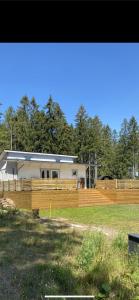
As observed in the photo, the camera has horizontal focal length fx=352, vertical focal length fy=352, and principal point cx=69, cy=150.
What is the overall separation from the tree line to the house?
49.8ft

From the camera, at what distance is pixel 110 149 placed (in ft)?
193

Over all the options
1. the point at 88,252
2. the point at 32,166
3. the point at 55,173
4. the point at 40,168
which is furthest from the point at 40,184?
the point at 88,252

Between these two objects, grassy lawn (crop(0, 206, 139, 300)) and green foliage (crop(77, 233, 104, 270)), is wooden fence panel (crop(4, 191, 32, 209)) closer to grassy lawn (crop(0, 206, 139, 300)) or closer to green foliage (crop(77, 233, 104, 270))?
grassy lawn (crop(0, 206, 139, 300))

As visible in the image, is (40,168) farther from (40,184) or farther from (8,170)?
(40,184)

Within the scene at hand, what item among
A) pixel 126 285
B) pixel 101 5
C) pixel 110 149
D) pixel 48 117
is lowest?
pixel 126 285

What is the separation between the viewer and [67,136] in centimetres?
4909

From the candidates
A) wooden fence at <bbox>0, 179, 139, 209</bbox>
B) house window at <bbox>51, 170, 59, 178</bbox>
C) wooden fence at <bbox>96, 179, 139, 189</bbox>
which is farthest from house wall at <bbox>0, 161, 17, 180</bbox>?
wooden fence at <bbox>96, 179, 139, 189</bbox>

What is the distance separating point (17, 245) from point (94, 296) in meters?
2.83

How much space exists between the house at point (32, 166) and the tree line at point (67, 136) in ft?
49.8

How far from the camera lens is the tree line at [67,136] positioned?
4881 centimetres

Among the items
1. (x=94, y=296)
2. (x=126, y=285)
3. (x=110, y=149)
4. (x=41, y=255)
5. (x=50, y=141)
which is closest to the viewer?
(x=94, y=296)

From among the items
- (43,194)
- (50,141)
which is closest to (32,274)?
(43,194)

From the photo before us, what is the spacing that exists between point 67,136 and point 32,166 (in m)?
19.4

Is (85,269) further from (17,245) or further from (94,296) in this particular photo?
(17,245)
